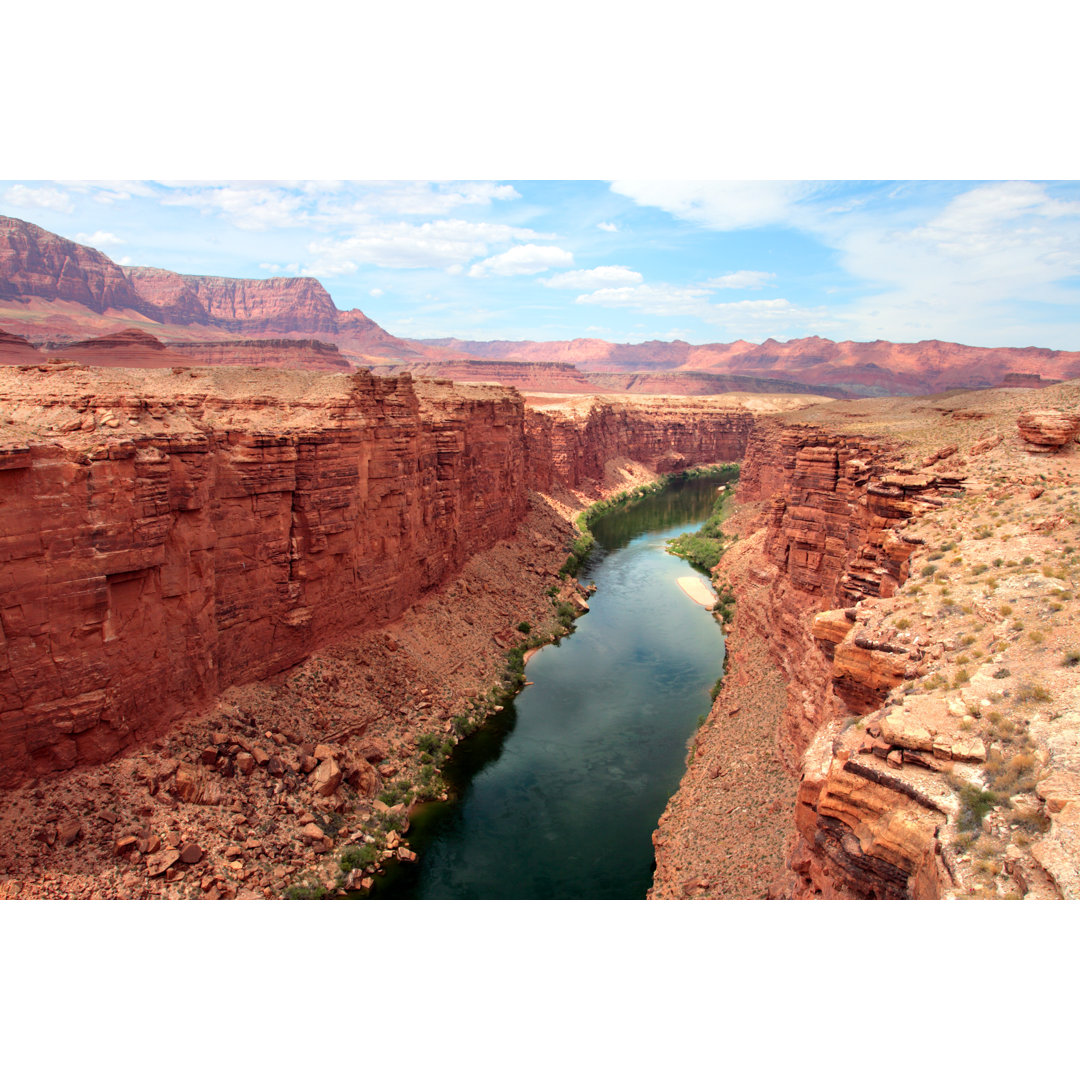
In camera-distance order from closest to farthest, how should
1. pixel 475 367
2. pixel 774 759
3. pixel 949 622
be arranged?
pixel 949 622 → pixel 774 759 → pixel 475 367

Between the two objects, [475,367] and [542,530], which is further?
[475,367]

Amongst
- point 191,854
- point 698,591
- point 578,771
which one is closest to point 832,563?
point 578,771

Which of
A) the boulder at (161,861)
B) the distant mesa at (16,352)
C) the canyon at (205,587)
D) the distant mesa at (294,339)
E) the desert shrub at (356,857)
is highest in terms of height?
the distant mesa at (294,339)

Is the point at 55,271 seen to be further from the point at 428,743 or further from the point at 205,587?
the point at 428,743

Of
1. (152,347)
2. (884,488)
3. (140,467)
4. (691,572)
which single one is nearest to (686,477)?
(691,572)

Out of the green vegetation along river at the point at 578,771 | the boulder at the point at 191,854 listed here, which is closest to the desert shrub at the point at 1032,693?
the green vegetation along river at the point at 578,771

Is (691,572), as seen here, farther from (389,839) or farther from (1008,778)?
(1008,778)

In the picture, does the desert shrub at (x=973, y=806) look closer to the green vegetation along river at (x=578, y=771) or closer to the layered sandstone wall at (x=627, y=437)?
the green vegetation along river at (x=578, y=771)
